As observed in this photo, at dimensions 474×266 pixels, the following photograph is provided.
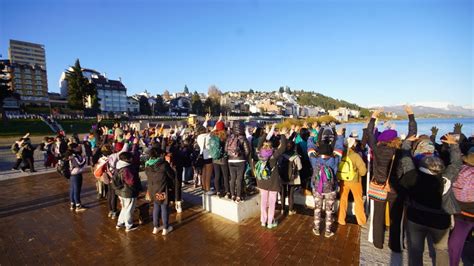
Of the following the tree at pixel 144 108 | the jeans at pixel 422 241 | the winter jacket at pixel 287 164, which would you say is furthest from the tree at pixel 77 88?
the jeans at pixel 422 241

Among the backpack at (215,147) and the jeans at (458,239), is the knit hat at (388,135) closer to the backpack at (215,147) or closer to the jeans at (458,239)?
the jeans at (458,239)

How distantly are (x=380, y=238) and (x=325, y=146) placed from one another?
1.71 metres

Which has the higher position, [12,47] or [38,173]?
[12,47]

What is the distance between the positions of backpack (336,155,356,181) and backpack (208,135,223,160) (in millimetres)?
2515

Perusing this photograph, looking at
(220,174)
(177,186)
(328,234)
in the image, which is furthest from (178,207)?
(328,234)

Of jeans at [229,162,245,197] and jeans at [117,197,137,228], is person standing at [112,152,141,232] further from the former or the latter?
jeans at [229,162,245,197]

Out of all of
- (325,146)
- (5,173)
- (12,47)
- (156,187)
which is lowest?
(5,173)

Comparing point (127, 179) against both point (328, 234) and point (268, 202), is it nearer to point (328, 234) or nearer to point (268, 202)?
point (268, 202)

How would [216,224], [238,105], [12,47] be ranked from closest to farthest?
[216,224] → [12,47] → [238,105]

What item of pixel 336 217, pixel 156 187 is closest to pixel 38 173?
pixel 156 187

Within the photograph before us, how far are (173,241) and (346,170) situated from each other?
3.45 m

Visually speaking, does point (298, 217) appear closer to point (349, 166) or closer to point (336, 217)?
point (336, 217)

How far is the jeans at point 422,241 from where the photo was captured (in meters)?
2.97

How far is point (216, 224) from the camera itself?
17.4 ft
